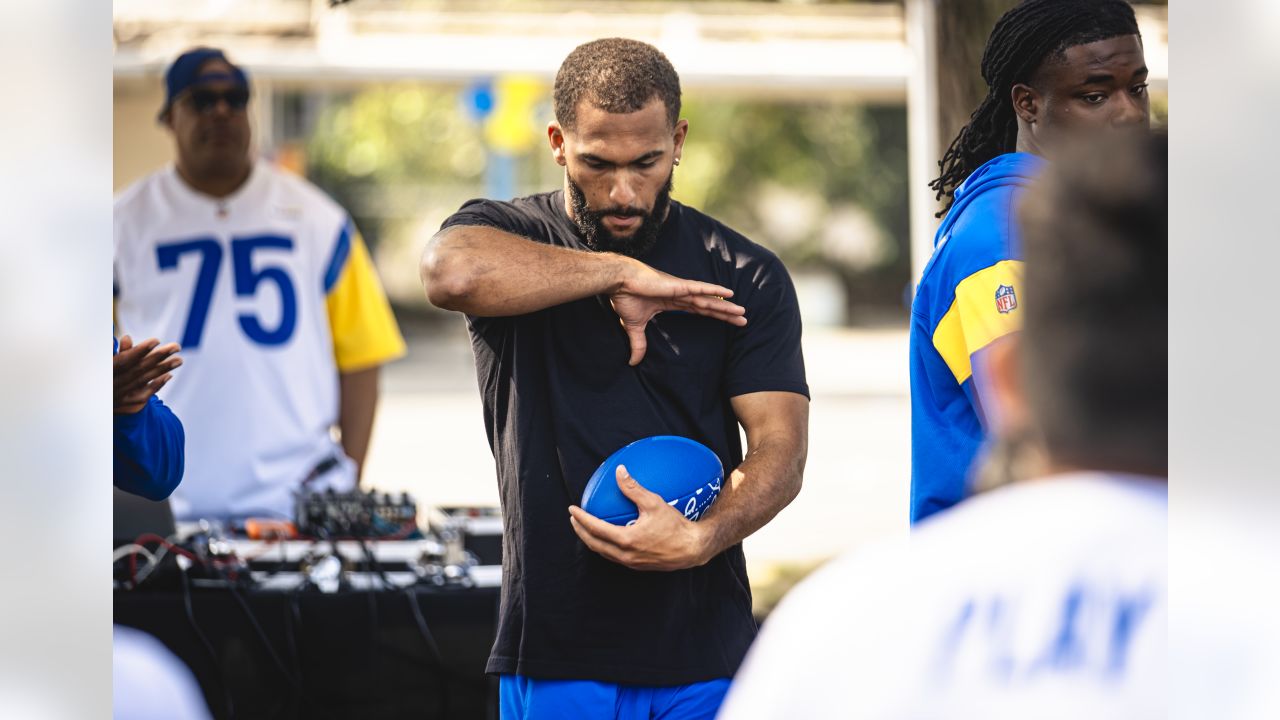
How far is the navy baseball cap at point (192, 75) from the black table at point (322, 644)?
1966 mm

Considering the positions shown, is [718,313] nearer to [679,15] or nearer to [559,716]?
[559,716]

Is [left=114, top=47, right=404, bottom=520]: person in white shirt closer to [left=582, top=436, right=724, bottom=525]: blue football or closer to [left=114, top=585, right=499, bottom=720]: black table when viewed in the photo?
[left=114, top=585, right=499, bottom=720]: black table

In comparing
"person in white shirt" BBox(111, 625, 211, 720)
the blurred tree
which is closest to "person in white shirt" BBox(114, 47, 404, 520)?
"person in white shirt" BBox(111, 625, 211, 720)

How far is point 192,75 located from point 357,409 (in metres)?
1.39

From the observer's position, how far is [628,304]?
2736mm

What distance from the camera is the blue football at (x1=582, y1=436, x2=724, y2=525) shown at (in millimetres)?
2643

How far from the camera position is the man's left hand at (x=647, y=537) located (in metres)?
2.59

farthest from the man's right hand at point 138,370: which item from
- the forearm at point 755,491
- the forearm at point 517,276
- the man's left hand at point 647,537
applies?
the forearm at point 755,491

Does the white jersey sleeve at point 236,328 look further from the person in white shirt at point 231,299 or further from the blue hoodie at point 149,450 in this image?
the blue hoodie at point 149,450

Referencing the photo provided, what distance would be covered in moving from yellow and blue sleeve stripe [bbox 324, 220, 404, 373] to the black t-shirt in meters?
2.65

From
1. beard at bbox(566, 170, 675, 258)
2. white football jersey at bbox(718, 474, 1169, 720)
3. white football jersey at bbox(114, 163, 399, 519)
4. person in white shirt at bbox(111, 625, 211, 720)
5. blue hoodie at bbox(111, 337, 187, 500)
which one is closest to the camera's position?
white football jersey at bbox(718, 474, 1169, 720)

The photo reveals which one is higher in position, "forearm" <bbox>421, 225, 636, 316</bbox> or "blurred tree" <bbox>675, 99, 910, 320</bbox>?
"blurred tree" <bbox>675, 99, 910, 320</bbox>
